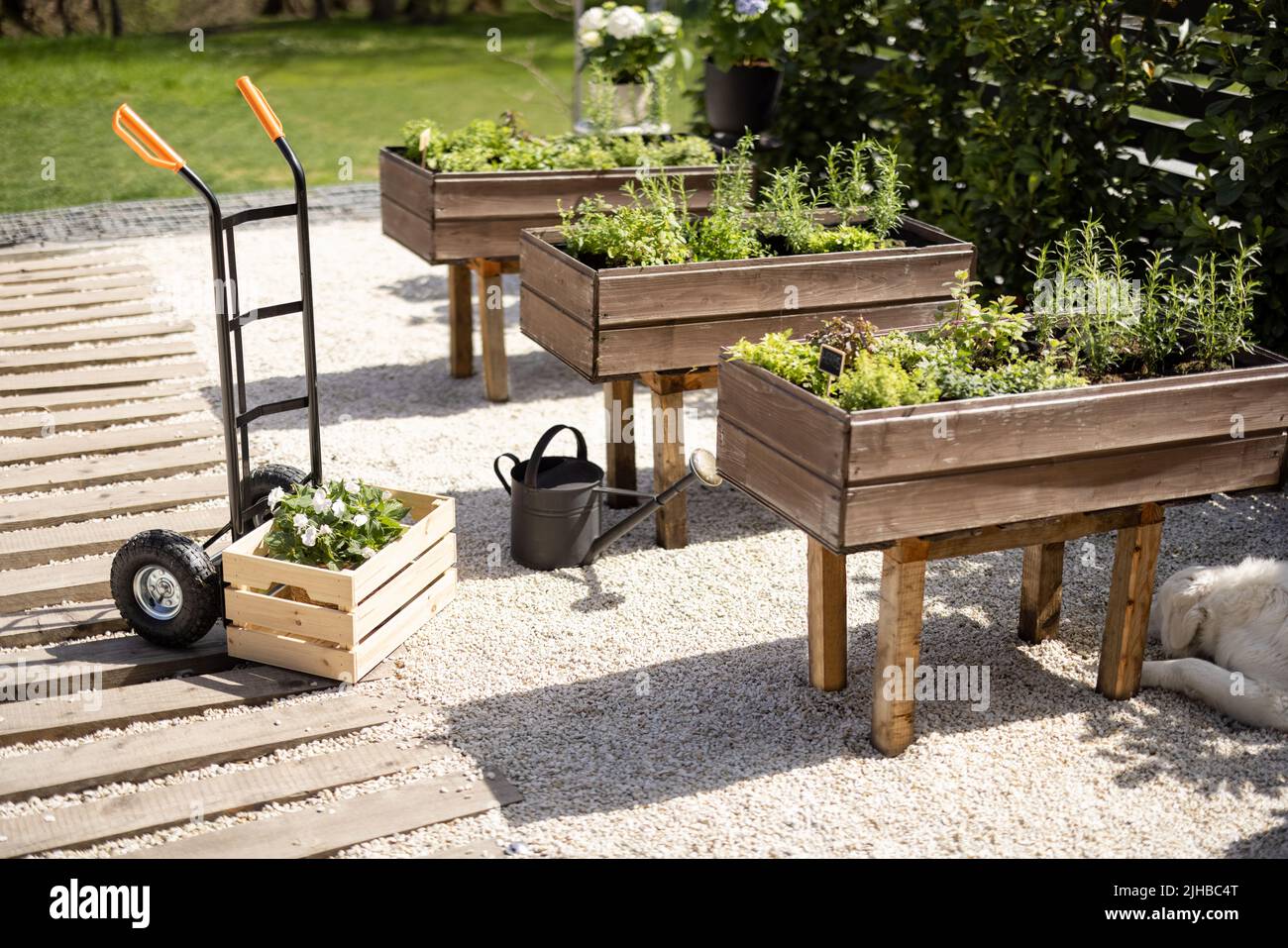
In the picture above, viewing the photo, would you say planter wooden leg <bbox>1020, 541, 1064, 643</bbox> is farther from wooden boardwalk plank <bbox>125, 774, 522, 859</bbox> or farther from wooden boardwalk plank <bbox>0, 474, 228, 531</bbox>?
wooden boardwalk plank <bbox>0, 474, 228, 531</bbox>

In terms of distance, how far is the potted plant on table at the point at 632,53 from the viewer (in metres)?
6.84

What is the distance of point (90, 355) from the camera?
20.8 feet

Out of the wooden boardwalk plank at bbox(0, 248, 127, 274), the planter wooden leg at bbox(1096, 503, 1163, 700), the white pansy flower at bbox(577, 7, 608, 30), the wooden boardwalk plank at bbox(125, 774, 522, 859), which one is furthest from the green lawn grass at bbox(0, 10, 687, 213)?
the planter wooden leg at bbox(1096, 503, 1163, 700)

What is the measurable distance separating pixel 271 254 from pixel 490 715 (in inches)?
212

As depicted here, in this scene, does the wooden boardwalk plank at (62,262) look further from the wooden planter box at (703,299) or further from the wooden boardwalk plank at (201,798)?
the wooden boardwalk plank at (201,798)

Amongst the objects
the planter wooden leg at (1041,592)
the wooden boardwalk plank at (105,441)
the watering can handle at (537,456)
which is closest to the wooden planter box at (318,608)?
the watering can handle at (537,456)

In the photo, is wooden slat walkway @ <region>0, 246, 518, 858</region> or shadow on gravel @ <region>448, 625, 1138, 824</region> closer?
wooden slat walkway @ <region>0, 246, 518, 858</region>

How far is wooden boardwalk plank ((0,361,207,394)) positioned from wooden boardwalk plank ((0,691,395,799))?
9.62ft

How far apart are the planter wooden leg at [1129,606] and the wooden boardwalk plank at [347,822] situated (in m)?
1.68

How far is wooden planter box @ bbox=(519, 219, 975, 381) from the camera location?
446 cm

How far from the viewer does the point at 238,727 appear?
3.55 meters
